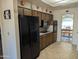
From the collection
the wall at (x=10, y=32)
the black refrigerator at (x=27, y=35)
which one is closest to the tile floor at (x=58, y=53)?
the black refrigerator at (x=27, y=35)

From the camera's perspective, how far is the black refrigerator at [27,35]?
3.09 metres

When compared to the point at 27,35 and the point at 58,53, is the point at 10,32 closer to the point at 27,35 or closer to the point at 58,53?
the point at 27,35

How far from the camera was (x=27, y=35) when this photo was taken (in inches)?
131

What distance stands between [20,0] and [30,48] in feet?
6.17

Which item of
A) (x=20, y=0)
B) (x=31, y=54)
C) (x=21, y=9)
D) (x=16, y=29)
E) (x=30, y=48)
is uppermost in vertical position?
(x=20, y=0)

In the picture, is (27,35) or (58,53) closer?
(27,35)

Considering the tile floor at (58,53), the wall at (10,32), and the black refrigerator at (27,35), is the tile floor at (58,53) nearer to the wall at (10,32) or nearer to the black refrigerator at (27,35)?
the black refrigerator at (27,35)

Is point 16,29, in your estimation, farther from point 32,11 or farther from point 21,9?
point 32,11

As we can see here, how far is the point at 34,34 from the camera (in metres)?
3.79

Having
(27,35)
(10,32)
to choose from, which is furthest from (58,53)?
(10,32)

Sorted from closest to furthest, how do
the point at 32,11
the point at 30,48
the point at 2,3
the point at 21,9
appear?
1. the point at 2,3
2. the point at 30,48
3. the point at 21,9
4. the point at 32,11

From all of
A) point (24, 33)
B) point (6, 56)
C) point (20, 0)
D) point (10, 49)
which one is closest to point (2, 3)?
point (20, 0)

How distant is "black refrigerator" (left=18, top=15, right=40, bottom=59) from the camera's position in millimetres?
3088

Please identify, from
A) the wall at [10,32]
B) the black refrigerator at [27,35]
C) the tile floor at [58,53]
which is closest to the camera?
the wall at [10,32]
